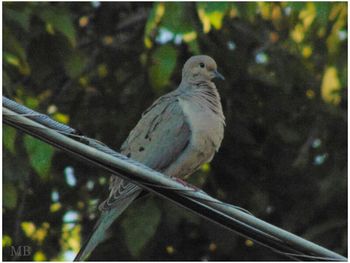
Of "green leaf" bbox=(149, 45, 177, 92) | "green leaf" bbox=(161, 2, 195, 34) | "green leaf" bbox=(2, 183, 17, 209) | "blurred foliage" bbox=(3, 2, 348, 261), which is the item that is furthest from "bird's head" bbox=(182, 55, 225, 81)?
"green leaf" bbox=(2, 183, 17, 209)

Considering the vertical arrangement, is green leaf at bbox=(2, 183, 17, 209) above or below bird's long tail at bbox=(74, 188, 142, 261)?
above

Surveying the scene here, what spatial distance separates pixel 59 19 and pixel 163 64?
698mm

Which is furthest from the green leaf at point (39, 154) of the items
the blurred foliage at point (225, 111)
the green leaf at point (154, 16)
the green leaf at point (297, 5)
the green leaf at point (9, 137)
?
the green leaf at point (297, 5)

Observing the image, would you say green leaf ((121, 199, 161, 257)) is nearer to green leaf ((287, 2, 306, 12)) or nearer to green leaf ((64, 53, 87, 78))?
green leaf ((64, 53, 87, 78))

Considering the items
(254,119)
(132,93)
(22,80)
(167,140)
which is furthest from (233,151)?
(167,140)

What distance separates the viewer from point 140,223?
231 inches

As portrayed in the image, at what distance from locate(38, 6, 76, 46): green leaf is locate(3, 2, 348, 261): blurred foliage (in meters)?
0.07

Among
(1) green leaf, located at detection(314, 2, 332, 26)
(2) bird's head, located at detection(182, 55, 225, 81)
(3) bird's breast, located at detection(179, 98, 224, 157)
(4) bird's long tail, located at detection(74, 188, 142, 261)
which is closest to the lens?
(4) bird's long tail, located at detection(74, 188, 142, 261)

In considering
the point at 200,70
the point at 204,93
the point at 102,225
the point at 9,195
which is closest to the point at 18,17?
the point at 9,195

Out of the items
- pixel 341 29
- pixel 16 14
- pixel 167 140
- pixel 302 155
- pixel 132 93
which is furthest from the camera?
pixel 302 155

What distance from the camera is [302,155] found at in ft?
23.5

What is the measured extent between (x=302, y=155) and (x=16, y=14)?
2.23 m

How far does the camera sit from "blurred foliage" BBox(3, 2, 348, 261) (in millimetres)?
6434

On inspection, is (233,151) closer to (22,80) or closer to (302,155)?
(302,155)
